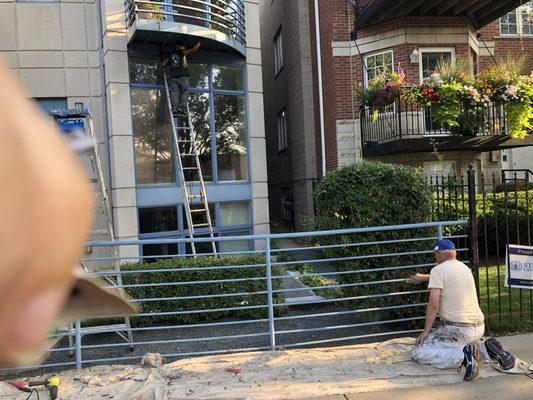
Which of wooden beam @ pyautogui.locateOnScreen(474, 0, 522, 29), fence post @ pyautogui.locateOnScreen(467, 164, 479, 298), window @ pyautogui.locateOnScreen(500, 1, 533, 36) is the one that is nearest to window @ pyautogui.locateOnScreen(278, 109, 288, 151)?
wooden beam @ pyautogui.locateOnScreen(474, 0, 522, 29)

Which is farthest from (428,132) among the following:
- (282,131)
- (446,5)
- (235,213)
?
(282,131)

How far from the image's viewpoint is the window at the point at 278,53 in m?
17.6

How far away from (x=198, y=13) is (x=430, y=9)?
6.15m

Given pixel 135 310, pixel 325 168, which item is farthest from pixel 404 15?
pixel 135 310

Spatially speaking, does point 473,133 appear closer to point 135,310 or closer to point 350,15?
point 350,15

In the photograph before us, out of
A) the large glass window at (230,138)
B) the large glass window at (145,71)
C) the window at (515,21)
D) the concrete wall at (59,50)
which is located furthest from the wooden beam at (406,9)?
the concrete wall at (59,50)

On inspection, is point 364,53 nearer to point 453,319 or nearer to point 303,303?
point 303,303

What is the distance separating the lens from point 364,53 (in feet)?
42.1

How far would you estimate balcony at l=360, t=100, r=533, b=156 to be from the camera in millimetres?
11266

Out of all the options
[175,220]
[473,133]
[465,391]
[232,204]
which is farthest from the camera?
[473,133]

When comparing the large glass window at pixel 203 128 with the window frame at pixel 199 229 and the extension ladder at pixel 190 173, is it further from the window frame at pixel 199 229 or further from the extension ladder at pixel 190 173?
the window frame at pixel 199 229

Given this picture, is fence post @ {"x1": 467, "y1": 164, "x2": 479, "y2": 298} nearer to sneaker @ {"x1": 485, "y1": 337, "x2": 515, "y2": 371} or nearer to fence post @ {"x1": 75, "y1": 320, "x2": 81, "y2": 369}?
sneaker @ {"x1": 485, "y1": 337, "x2": 515, "y2": 371}

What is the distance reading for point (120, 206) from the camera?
924 centimetres

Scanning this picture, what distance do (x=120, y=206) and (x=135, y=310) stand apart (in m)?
8.64
